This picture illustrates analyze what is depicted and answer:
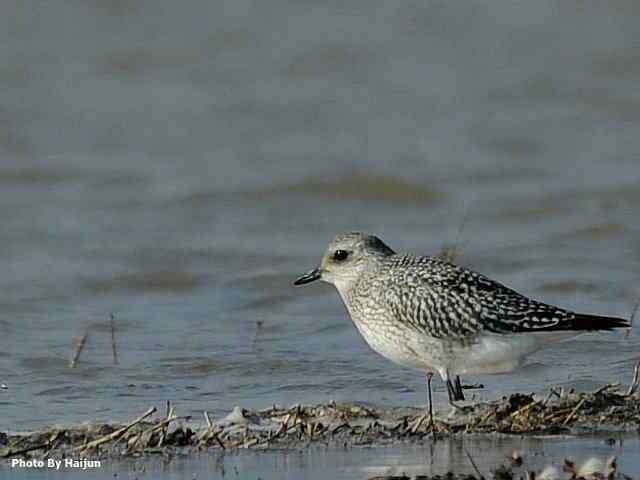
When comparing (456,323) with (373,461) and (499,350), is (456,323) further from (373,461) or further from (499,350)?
(373,461)

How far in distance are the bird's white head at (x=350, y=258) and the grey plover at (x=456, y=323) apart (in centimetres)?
37

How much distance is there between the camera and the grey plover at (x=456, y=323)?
319 inches

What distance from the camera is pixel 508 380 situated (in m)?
9.40

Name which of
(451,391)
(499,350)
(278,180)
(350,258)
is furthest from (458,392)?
(278,180)

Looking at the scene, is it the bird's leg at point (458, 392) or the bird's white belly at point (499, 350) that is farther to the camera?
the bird's leg at point (458, 392)

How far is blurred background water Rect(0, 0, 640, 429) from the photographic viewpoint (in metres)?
10.1

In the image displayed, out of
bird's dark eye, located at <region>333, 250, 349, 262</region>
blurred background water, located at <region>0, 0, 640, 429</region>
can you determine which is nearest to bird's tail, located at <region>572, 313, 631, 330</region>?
blurred background water, located at <region>0, 0, 640, 429</region>

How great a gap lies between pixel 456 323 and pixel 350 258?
0.95m

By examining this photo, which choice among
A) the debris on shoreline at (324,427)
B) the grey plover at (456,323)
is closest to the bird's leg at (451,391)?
the grey plover at (456,323)

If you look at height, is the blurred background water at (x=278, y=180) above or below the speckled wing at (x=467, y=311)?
above

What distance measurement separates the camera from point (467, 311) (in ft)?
26.8

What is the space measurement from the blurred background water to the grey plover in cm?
61

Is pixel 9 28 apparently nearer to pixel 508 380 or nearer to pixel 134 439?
pixel 508 380

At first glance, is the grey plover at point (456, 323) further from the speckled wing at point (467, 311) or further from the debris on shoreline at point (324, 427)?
the debris on shoreline at point (324, 427)
